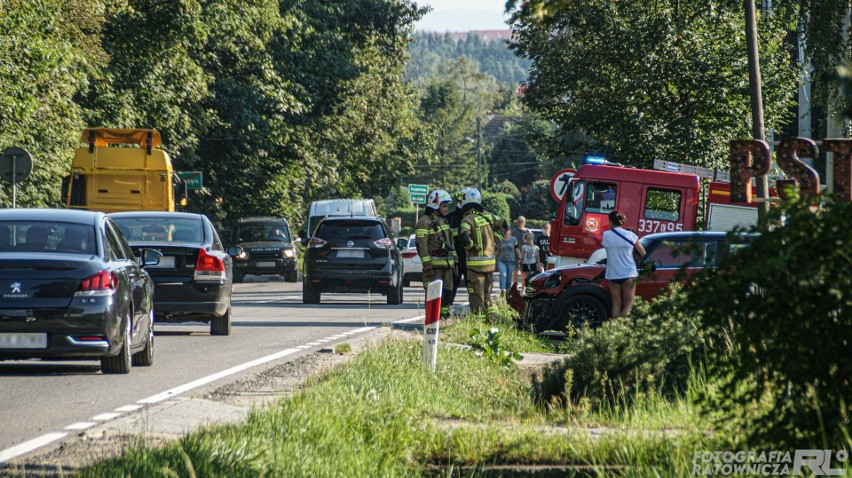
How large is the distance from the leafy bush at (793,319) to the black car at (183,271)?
34.4 feet

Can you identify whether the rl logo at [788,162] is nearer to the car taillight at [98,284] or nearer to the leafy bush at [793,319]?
the leafy bush at [793,319]

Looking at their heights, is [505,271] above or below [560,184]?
below

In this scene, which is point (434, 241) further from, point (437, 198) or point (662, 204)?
point (662, 204)

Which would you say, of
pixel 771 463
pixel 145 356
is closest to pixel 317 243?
pixel 145 356

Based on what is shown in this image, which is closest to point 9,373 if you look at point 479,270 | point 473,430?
point 473,430

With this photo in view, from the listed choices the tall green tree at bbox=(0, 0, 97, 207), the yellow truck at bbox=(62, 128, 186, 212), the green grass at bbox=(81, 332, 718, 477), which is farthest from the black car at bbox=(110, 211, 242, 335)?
the yellow truck at bbox=(62, 128, 186, 212)

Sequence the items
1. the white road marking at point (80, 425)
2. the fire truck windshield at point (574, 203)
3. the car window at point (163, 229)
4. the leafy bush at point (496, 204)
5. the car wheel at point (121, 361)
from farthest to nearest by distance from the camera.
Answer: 1. the leafy bush at point (496, 204)
2. the fire truck windshield at point (574, 203)
3. the car window at point (163, 229)
4. the car wheel at point (121, 361)
5. the white road marking at point (80, 425)

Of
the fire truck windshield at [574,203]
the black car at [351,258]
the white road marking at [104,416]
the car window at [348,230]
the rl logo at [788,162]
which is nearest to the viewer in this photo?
the rl logo at [788,162]

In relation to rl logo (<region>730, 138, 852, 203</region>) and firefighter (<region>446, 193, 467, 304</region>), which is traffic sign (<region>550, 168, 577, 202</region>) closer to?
firefighter (<region>446, 193, 467, 304</region>)

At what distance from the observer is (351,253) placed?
24.2m

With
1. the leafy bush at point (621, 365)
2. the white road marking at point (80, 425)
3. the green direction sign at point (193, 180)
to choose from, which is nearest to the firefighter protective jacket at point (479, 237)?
the leafy bush at point (621, 365)

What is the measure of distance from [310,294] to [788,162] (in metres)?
18.2

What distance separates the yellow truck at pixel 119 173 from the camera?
1065 inches

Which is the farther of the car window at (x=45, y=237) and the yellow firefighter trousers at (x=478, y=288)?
the yellow firefighter trousers at (x=478, y=288)
